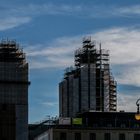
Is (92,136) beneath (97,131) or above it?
beneath

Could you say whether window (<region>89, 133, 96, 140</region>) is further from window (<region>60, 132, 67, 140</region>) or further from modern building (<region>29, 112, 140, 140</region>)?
window (<region>60, 132, 67, 140</region>)

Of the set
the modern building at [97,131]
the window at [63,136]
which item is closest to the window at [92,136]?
the modern building at [97,131]

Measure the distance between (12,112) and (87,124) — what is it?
3043cm

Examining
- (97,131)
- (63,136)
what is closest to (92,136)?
(97,131)

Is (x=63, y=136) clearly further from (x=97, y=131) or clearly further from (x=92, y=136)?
(x=97, y=131)

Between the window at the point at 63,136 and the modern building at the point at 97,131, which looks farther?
the modern building at the point at 97,131

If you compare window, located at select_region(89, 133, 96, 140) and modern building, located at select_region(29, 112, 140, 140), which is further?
modern building, located at select_region(29, 112, 140, 140)

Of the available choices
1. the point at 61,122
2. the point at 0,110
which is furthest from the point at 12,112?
the point at 61,122

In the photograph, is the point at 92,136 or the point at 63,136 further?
the point at 63,136

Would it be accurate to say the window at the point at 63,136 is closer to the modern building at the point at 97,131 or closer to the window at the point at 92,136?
the modern building at the point at 97,131

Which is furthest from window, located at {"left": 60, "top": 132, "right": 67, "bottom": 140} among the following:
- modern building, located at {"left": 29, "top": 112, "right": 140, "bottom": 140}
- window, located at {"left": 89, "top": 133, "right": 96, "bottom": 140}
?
window, located at {"left": 89, "top": 133, "right": 96, "bottom": 140}

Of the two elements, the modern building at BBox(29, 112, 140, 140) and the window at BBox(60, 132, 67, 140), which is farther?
the modern building at BBox(29, 112, 140, 140)

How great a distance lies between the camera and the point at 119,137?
5733 inches

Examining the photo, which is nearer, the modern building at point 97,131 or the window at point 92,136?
the window at point 92,136
